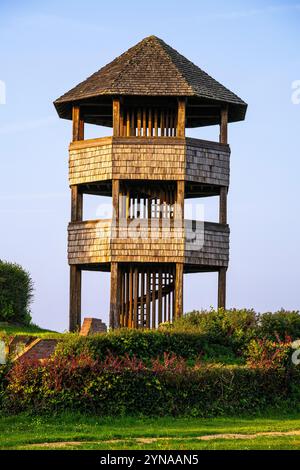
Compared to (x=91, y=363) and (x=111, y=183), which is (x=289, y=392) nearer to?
(x=91, y=363)

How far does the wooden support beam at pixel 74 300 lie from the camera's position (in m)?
41.5

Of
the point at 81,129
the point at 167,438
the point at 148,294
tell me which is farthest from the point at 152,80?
the point at 167,438

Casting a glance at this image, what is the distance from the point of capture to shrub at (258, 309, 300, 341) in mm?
34562

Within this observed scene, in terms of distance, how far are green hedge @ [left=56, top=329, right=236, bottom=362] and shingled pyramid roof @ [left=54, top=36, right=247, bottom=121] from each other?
11.8 meters

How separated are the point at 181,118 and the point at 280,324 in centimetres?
971

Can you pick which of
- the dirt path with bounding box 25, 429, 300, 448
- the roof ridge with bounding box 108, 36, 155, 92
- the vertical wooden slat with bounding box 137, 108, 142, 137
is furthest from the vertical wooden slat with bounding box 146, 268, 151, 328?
the dirt path with bounding box 25, 429, 300, 448

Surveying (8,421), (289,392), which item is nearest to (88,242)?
(289,392)

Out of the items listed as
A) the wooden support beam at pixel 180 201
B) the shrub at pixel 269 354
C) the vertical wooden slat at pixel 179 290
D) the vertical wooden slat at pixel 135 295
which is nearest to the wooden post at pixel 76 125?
the wooden support beam at pixel 180 201

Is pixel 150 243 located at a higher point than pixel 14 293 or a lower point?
higher

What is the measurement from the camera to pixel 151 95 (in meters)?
40.3

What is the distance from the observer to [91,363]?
26547 mm

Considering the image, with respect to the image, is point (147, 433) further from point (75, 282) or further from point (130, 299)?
point (75, 282)

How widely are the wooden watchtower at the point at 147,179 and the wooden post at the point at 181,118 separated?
0.12 ft

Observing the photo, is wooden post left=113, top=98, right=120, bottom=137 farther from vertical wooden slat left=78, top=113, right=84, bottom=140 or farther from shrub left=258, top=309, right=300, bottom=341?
shrub left=258, top=309, right=300, bottom=341
